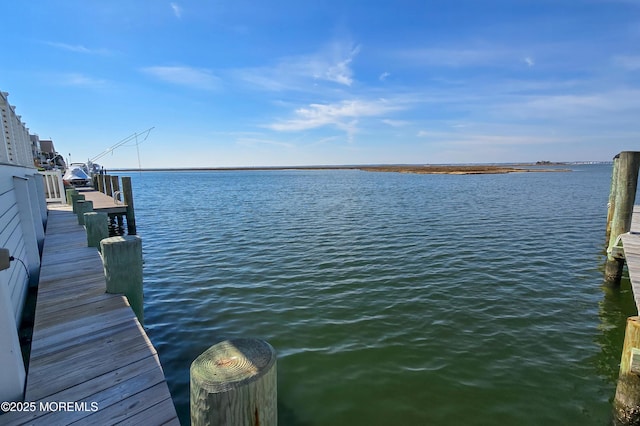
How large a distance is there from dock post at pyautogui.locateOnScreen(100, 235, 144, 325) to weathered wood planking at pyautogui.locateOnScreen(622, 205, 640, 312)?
6.89 meters

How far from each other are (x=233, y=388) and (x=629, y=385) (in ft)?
16.0

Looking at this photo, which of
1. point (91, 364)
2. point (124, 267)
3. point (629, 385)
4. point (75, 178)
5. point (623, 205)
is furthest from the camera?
point (75, 178)

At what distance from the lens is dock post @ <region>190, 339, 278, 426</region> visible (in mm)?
1643

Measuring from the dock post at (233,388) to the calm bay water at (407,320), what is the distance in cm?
278

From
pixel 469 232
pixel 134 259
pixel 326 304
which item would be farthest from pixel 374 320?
pixel 469 232

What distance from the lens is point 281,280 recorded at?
862 cm

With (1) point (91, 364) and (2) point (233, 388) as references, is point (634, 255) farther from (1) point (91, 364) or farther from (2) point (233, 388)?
(1) point (91, 364)

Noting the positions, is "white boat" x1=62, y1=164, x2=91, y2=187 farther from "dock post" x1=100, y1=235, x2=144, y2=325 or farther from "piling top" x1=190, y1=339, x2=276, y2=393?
"piling top" x1=190, y1=339, x2=276, y2=393

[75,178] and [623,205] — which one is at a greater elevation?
[75,178]

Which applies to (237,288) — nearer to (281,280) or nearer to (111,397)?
(281,280)

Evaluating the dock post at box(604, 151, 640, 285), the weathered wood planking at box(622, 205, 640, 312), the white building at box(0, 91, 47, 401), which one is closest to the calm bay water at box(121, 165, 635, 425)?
the dock post at box(604, 151, 640, 285)

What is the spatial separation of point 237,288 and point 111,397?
5307mm

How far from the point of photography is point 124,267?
15.7 feet

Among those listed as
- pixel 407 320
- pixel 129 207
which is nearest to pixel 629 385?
pixel 407 320
